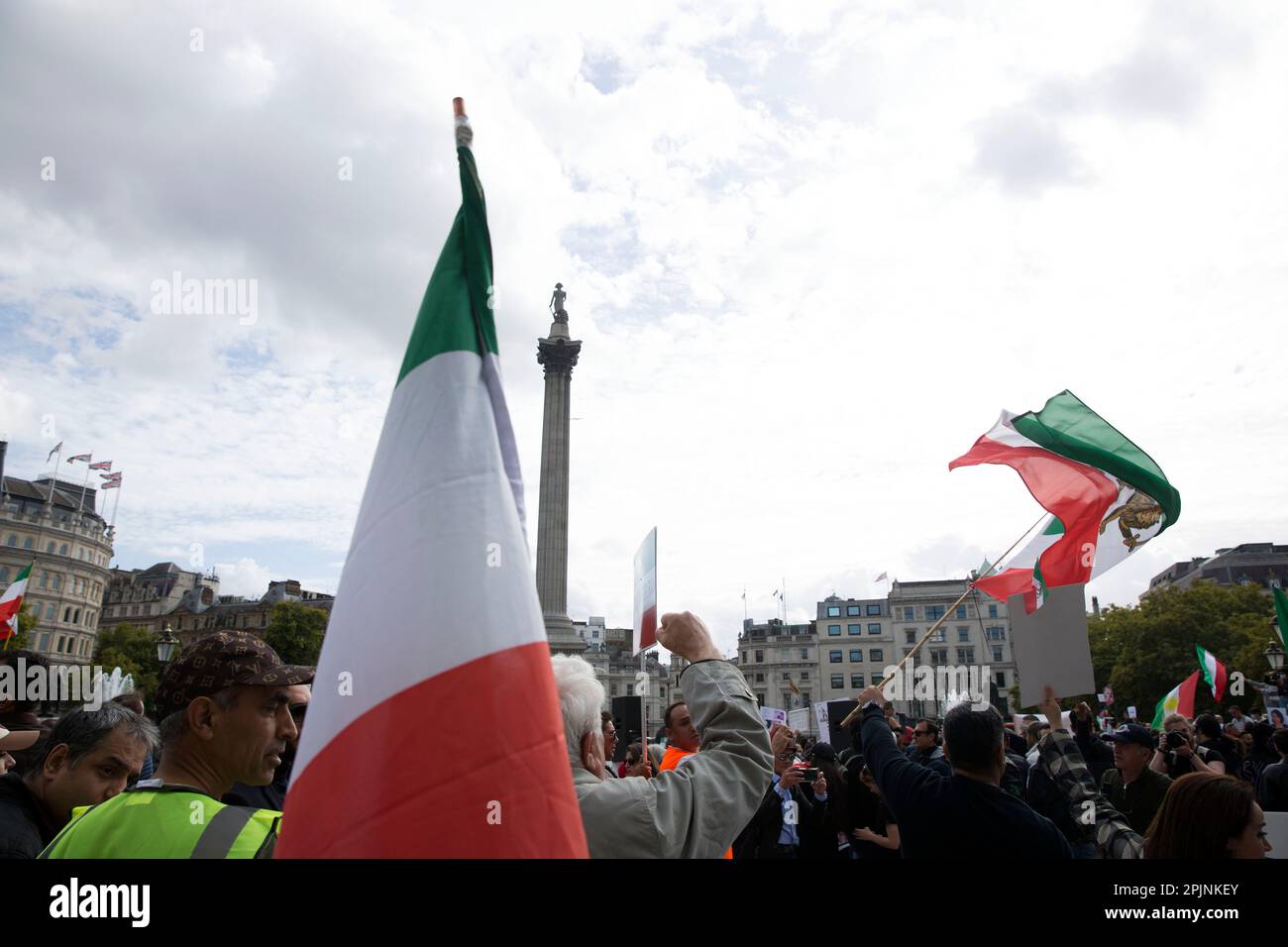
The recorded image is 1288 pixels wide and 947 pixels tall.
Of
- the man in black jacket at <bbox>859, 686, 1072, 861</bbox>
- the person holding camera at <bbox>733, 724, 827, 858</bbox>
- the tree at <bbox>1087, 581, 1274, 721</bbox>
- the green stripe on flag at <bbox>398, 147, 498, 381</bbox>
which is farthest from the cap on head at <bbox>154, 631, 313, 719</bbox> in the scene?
the tree at <bbox>1087, 581, 1274, 721</bbox>

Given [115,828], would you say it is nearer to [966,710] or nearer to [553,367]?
[966,710]

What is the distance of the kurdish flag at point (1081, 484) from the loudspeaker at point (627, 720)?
6.15m

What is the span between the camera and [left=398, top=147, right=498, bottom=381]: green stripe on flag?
208 cm

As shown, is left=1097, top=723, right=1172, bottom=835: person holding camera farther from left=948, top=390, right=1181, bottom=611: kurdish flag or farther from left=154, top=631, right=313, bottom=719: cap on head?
left=154, top=631, right=313, bottom=719: cap on head

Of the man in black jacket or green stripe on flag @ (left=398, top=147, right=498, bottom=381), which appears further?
the man in black jacket

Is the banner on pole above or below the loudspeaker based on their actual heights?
above

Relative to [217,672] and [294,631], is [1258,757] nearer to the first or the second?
[217,672]

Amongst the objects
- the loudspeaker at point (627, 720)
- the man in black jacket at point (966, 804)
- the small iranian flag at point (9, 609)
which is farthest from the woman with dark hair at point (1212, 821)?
the small iranian flag at point (9, 609)

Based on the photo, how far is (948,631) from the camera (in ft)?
299

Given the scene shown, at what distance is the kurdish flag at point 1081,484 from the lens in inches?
275
